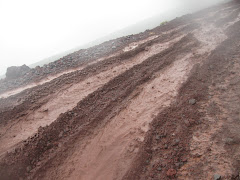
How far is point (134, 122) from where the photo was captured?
5.17 m

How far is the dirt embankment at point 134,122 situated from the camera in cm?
366

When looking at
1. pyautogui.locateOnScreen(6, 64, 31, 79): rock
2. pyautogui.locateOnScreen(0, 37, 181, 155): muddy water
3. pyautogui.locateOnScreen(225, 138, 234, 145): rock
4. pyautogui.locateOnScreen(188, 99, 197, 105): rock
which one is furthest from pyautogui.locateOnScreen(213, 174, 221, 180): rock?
pyautogui.locateOnScreen(6, 64, 31, 79): rock

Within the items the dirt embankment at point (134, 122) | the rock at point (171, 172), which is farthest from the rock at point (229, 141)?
the rock at point (171, 172)

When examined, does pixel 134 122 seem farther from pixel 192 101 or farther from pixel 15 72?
pixel 15 72

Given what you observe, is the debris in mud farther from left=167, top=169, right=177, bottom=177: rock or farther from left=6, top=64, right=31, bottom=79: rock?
left=6, top=64, right=31, bottom=79: rock

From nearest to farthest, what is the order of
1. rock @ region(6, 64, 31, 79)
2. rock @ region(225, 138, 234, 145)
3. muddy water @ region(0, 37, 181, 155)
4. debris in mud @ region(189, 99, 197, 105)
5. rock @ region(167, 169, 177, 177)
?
1. rock @ region(167, 169, 177, 177)
2. rock @ region(225, 138, 234, 145)
3. debris in mud @ region(189, 99, 197, 105)
4. muddy water @ region(0, 37, 181, 155)
5. rock @ region(6, 64, 31, 79)

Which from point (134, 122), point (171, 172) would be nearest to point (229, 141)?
point (171, 172)

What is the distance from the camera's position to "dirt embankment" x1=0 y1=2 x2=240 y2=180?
3664 mm

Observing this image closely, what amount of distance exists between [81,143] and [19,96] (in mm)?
5476

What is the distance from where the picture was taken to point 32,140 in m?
4.91

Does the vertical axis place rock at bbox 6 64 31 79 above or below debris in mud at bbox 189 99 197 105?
above

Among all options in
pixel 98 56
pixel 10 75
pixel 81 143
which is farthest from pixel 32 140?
pixel 10 75

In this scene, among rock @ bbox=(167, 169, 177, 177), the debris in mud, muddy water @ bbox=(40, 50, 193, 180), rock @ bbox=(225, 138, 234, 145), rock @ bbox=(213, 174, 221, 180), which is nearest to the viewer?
rock @ bbox=(213, 174, 221, 180)

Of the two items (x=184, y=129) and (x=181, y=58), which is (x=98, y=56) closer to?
(x=181, y=58)
